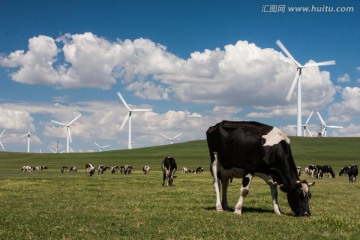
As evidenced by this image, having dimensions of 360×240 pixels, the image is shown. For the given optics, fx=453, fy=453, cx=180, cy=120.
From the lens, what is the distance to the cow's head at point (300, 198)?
14.8 metres

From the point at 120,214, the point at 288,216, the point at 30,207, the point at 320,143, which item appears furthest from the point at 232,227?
the point at 320,143

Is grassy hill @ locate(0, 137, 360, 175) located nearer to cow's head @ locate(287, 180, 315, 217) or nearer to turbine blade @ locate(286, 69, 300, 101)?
turbine blade @ locate(286, 69, 300, 101)

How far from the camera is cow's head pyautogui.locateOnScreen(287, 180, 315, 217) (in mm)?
14766

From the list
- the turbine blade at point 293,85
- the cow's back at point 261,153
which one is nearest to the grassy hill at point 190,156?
→ the turbine blade at point 293,85

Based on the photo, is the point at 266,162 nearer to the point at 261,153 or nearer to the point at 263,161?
the point at 263,161

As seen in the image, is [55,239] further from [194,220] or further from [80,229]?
[194,220]

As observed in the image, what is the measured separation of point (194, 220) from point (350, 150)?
119 meters

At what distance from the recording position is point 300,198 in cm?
1488

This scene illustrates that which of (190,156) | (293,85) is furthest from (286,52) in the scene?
(190,156)

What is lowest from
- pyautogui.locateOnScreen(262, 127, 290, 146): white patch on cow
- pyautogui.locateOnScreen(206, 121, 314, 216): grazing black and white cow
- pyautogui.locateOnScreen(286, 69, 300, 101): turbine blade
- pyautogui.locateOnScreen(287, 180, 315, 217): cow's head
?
pyautogui.locateOnScreen(287, 180, 315, 217): cow's head

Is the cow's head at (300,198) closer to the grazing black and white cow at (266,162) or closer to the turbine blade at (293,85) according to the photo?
the grazing black and white cow at (266,162)

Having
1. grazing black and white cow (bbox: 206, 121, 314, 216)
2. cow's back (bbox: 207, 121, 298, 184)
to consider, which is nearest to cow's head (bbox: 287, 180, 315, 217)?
grazing black and white cow (bbox: 206, 121, 314, 216)

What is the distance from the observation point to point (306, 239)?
1070cm

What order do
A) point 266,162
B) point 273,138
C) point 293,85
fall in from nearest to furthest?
point 266,162
point 273,138
point 293,85
